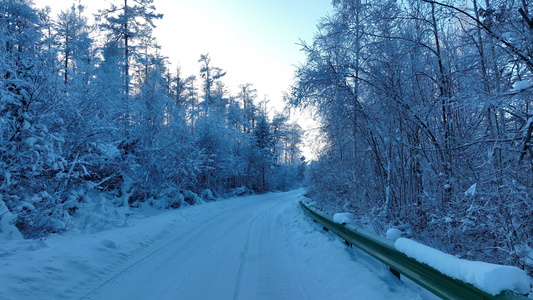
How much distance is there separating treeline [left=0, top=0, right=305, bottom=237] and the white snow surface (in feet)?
6.67

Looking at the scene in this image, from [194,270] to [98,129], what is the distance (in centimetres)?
754

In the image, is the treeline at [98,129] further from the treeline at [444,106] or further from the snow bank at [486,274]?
the snow bank at [486,274]

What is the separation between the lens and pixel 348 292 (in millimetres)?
3752

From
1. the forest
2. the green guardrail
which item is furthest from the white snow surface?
the forest

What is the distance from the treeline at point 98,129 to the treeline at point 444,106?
9.21 ft

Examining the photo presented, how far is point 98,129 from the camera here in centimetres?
1023

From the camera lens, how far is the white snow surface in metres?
4.02

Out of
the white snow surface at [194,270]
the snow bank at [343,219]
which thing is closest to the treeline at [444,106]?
the snow bank at [343,219]

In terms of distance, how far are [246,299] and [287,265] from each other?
1731 millimetres

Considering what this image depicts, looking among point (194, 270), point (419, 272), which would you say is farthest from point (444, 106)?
point (194, 270)

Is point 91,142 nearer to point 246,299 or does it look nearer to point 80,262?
point 80,262

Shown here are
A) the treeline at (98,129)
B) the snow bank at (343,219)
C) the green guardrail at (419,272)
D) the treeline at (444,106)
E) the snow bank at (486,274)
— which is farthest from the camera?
the treeline at (98,129)

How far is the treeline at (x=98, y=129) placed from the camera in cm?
751

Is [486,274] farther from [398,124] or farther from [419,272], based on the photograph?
[398,124]
